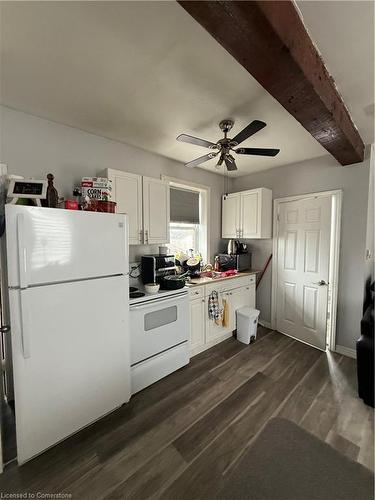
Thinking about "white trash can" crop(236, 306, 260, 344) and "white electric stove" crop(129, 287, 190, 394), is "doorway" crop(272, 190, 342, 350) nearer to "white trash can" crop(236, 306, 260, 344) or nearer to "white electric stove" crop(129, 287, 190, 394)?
"white trash can" crop(236, 306, 260, 344)

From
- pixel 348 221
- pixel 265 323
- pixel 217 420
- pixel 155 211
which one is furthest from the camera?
pixel 265 323

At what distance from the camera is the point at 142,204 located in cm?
243

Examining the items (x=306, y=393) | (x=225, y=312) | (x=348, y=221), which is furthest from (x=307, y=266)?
(x=306, y=393)

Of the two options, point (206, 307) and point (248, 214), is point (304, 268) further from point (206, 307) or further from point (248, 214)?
point (206, 307)

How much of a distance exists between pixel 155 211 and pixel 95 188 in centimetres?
78

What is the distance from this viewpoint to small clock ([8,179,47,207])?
141 centimetres

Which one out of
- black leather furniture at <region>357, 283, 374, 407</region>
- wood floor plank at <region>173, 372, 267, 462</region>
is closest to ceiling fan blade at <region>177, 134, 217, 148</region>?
black leather furniture at <region>357, 283, 374, 407</region>

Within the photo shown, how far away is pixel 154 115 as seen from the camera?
1.94m

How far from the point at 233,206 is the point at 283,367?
7.73 ft

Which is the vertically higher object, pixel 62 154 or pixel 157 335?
pixel 62 154

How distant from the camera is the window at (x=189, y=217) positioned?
319 cm

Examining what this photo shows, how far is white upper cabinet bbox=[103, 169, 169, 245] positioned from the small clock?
789 mm

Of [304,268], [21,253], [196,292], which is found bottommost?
[196,292]

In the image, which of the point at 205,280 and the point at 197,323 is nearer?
the point at 197,323
